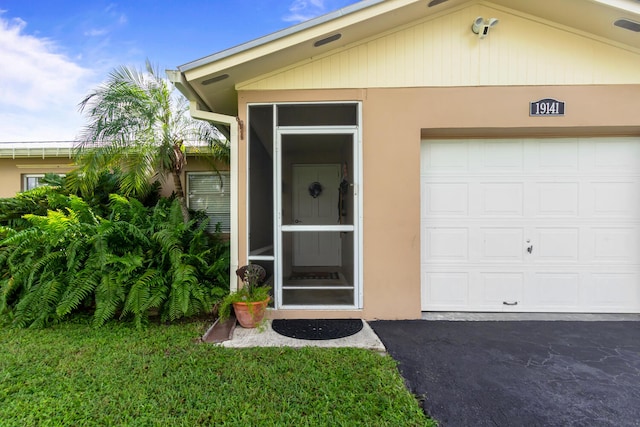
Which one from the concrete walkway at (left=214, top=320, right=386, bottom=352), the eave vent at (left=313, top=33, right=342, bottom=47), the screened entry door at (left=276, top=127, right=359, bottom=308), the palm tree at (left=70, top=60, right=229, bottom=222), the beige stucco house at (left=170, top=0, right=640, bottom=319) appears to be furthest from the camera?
the palm tree at (left=70, top=60, right=229, bottom=222)

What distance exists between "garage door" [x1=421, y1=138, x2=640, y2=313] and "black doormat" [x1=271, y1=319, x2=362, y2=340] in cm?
120

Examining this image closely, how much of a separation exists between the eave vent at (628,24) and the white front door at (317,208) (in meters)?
3.91

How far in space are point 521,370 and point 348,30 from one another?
389cm

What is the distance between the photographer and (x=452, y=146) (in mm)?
3766

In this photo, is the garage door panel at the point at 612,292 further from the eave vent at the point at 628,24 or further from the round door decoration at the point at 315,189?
the round door decoration at the point at 315,189

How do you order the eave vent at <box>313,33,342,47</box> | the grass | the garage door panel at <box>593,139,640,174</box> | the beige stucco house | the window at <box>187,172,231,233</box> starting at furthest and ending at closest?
the window at <box>187,172,231,233</box> < the garage door panel at <box>593,139,640,174</box> < the beige stucco house < the eave vent at <box>313,33,342,47</box> < the grass

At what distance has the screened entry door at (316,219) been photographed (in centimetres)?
356

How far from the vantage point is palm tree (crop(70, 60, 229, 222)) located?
433cm

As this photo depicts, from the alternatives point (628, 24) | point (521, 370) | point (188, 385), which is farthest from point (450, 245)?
point (188, 385)

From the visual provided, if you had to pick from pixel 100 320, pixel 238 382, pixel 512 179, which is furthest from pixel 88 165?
pixel 512 179

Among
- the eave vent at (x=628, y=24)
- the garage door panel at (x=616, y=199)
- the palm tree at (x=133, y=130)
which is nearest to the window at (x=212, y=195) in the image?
the palm tree at (x=133, y=130)

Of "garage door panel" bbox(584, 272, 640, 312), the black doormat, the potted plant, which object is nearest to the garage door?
"garage door panel" bbox(584, 272, 640, 312)

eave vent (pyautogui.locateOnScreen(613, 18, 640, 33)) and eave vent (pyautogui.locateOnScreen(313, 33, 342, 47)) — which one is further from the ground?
eave vent (pyautogui.locateOnScreen(613, 18, 640, 33))

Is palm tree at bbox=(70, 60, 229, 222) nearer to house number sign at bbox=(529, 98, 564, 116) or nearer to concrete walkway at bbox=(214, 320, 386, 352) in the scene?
concrete walkway at bbox=(214, 320, 386, 352)
